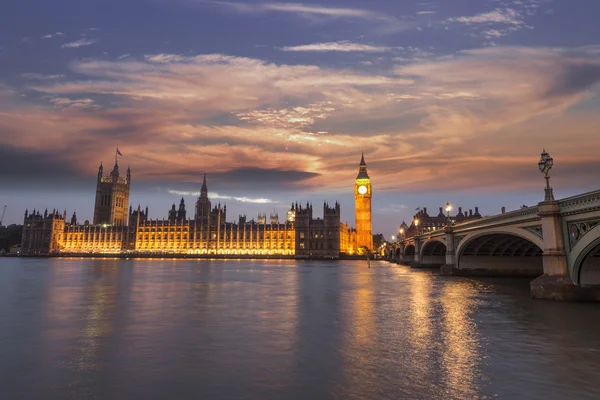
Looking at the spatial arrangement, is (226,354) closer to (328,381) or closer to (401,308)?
(328,381)

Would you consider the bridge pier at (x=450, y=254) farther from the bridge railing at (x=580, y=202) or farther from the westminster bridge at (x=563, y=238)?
the bridge railing at (x=580, y=202)

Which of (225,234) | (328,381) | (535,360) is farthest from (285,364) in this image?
(225,234)

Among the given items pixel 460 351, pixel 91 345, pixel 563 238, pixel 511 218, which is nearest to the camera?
pixel 460 351

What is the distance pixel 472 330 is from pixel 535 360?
17.4 feet

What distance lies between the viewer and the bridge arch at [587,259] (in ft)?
78.2

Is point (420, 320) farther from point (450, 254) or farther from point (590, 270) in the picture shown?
point (450, 254)

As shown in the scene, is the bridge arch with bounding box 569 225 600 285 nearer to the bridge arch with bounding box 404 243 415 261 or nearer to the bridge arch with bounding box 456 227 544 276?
the bridge arch with bounding box 456 227 544 276

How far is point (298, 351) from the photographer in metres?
14.5

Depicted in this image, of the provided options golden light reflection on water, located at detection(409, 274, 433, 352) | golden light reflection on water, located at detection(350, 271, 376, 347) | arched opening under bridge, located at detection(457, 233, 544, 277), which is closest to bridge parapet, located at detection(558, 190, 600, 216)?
golden light reflection on water, located at detection(409, 274, 433, 352)

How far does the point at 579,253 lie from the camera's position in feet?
82.0

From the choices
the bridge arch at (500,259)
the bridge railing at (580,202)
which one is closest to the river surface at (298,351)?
the bridge railing at (580,202)

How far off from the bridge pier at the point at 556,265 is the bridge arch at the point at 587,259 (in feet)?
1.89

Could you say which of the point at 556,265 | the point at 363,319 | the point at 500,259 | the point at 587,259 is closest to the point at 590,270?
the point at 587,259

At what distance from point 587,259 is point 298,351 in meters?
23.4
